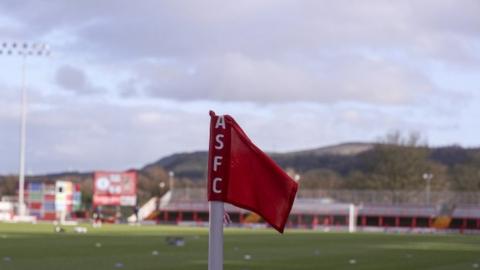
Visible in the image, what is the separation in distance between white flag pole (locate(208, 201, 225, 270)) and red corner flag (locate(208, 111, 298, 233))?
5 cm

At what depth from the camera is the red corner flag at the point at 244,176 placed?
5.10m

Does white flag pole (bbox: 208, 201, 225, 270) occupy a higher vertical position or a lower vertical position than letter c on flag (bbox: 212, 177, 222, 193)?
lower

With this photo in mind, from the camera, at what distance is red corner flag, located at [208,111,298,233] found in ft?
16.7

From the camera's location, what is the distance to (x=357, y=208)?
317 feet

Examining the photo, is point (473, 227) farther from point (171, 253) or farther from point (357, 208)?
point (171, 253)

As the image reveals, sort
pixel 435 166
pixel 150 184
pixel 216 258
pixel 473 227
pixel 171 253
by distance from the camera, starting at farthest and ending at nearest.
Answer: pixel 150 184 < pixel 435 166 < pixel 473 227 < pixel 171 253 < pixel 216 258

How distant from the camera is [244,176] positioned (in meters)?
5.22

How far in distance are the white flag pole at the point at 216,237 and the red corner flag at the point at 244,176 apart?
0.05m

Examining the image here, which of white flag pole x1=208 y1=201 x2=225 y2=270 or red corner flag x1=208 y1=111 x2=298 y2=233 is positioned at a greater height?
red corner flag x1=208 y1=111 x2=298 y2=233

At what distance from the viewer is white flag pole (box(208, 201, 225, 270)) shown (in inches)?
197

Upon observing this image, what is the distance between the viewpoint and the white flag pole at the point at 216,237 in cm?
501

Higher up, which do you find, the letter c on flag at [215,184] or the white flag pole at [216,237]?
the letter c on flag at [215,184]

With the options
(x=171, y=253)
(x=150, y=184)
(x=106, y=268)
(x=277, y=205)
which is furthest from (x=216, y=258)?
(x=150, y=184)

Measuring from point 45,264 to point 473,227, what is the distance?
2937 inches
